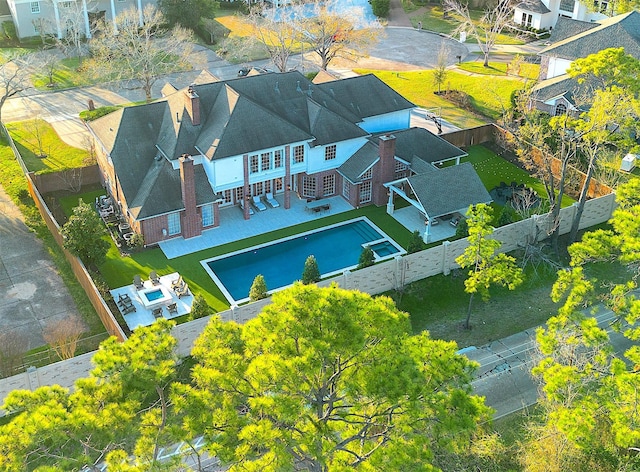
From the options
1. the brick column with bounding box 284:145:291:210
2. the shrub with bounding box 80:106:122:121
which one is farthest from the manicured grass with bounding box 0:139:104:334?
the brick column with bounding box 284:145:291:210

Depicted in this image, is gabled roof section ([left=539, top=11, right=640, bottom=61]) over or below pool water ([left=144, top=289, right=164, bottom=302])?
over

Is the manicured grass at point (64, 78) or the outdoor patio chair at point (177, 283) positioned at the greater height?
the manicured grass at point (64, 78)

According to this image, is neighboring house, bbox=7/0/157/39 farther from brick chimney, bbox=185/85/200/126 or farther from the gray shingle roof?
brick chimney, bbox=185/85/200/126

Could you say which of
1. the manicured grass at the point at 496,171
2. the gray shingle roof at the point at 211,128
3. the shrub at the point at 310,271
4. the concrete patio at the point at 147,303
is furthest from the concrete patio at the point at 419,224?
the concrete patio at the point at 147,303

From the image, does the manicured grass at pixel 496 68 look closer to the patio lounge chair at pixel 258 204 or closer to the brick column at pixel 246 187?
the patio lounge chair at pixel 258 204

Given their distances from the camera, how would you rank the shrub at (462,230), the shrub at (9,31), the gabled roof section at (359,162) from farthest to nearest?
the shrub at (9,31), the gabled roof section at (359,162), the shrub at (462,230)

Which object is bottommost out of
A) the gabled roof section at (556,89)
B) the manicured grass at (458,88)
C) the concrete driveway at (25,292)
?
the concrete driveway at (25,292)

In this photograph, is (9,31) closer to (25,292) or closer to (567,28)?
(25,292)

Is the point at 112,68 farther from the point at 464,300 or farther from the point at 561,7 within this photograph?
the point at 561,7
